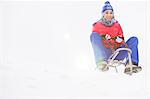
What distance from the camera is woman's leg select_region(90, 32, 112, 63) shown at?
3039 mm

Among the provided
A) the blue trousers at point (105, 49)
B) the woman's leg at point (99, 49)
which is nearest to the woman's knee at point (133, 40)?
the blue trousers at point (105, 49)

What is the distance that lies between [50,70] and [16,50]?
0.72 feet

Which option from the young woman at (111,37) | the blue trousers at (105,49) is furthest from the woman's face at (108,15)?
the blue trousers at (105,49)

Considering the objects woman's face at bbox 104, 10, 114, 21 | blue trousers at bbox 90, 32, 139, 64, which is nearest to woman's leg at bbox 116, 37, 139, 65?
blue trousers at bbox 90, 32, 139, 64

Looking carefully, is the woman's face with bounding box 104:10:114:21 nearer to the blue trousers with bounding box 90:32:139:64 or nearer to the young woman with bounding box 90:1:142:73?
the young woman with bounding box 90:1:142:73

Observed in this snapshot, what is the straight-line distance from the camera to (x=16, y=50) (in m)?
3.05

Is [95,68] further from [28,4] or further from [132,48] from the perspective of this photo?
[28,4]

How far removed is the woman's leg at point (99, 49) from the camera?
304cm

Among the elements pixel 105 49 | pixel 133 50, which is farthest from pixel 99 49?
pixel 133 50

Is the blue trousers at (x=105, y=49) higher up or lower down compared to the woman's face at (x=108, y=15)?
lower down

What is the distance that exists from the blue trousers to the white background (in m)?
0.02

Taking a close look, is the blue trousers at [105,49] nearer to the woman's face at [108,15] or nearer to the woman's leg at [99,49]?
the woman's leg at [99,49]

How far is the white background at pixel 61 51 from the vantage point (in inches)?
119

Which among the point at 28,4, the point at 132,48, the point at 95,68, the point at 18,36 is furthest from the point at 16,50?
the point at 132,48
